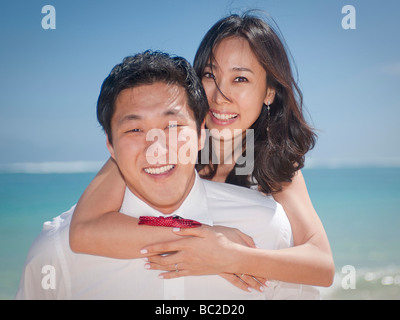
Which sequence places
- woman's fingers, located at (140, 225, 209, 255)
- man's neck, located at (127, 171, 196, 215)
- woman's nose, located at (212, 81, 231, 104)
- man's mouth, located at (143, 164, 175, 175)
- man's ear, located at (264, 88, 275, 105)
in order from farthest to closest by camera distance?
man's ear, located at (264, 88, 275, 105) < woman's nose, located at (212, 81, 231, 104) < man's neck, located at (127, 171, 196, 215) < man's mouth, located at (143, 164, 175, 175) < woman's fingers, located at (140, 225, 209, 255)

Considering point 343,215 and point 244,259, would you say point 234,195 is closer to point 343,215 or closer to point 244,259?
point 244,259

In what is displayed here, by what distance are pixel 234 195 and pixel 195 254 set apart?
47 cm

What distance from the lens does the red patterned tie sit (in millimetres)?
2139

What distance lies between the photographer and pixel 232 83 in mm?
3162

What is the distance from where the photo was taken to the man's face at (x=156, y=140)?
2.08m

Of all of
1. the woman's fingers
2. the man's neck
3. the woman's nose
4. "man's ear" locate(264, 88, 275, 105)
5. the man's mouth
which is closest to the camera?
the woman's fingers

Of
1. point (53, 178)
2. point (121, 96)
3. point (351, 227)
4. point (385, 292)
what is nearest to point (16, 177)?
point (53, 178)

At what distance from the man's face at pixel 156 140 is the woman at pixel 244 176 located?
217mm

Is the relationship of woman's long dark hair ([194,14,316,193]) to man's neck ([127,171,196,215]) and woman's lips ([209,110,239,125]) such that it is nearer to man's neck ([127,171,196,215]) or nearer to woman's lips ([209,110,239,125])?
woman's lips ([209,110,239,125])

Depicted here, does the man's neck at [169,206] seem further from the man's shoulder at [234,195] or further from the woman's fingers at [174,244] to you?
the woman's fingers at [174,244]

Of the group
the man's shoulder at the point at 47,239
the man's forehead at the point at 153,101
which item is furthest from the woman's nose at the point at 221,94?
the man's shoulder at the point at 47,239

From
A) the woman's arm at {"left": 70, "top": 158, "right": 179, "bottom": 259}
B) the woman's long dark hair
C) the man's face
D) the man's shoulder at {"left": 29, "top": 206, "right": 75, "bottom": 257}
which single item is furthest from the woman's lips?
the man's shoulder at {"left": 29, "top": 206, "right": 75, "bottom": 257}

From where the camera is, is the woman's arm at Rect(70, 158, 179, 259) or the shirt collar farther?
the shirt collar

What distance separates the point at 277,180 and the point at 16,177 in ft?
39.8
